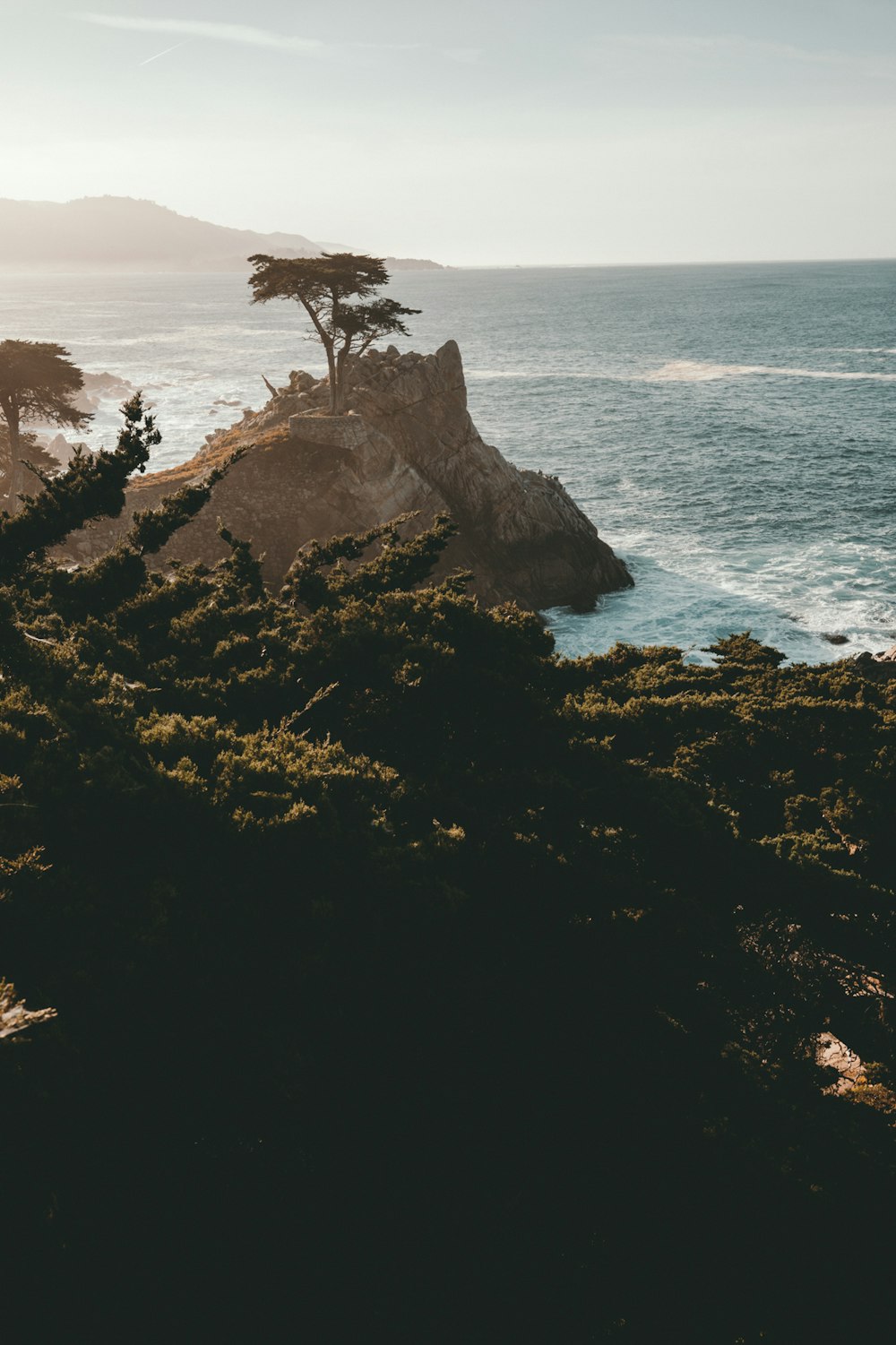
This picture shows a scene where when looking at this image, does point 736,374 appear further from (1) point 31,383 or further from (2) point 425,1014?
(2) point 425,1014

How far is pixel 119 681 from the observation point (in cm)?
1481

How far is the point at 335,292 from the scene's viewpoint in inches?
1666

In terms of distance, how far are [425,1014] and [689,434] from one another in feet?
227

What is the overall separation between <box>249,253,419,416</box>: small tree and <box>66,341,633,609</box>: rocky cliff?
1933mm

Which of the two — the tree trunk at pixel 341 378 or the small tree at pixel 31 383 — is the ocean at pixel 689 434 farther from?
the small tree at pixel 31 383

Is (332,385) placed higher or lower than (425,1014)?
higher

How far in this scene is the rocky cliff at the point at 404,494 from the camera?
3853 cm

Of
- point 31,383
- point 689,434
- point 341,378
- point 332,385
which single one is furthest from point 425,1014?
point 689,434

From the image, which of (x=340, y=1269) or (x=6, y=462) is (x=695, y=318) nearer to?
(x=6, y=462)

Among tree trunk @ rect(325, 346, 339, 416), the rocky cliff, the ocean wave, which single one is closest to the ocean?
the ocean wave

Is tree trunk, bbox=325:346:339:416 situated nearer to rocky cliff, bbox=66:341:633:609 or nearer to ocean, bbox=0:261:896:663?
rocky cliff, bbox=66:341:633:609

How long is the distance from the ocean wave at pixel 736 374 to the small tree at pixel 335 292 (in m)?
60.0

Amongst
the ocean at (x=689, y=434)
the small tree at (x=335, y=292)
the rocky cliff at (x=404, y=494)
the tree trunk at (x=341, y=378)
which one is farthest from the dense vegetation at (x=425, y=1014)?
the small tree at (x=335, y=292)

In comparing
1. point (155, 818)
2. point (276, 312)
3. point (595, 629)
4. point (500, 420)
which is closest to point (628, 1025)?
point (155, 818)
